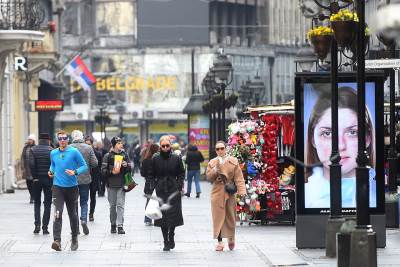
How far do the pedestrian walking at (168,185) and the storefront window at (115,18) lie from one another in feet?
273

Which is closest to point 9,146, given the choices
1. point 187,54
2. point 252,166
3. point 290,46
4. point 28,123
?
point 28,123

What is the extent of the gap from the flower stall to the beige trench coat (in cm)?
491

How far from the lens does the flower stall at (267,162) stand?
2739cm

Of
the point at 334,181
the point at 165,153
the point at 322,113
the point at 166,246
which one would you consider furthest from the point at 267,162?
the point at 334,181

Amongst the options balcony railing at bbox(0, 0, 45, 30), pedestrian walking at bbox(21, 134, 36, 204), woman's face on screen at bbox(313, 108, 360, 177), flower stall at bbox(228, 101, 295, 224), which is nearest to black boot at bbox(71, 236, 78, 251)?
woman's face on screen at bbox(313, 108, 360, 177)

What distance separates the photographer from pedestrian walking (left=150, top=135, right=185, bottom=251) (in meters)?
22.0

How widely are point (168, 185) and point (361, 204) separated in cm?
575

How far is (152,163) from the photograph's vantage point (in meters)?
22.4

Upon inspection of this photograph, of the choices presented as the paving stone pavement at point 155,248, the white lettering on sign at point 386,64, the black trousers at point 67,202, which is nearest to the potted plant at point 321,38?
the white lettering on sign at point 386,64

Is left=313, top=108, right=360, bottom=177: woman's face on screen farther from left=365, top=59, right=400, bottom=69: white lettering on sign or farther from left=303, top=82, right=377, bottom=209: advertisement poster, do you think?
left=365, top=59, right=400, bottom=69: white lettering on sign

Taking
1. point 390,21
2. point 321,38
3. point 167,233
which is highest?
point 321,38

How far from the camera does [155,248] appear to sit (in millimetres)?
22641

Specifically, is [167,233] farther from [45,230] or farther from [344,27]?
[344,27]

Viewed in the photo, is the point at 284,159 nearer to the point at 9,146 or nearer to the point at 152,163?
the point at 152,163
